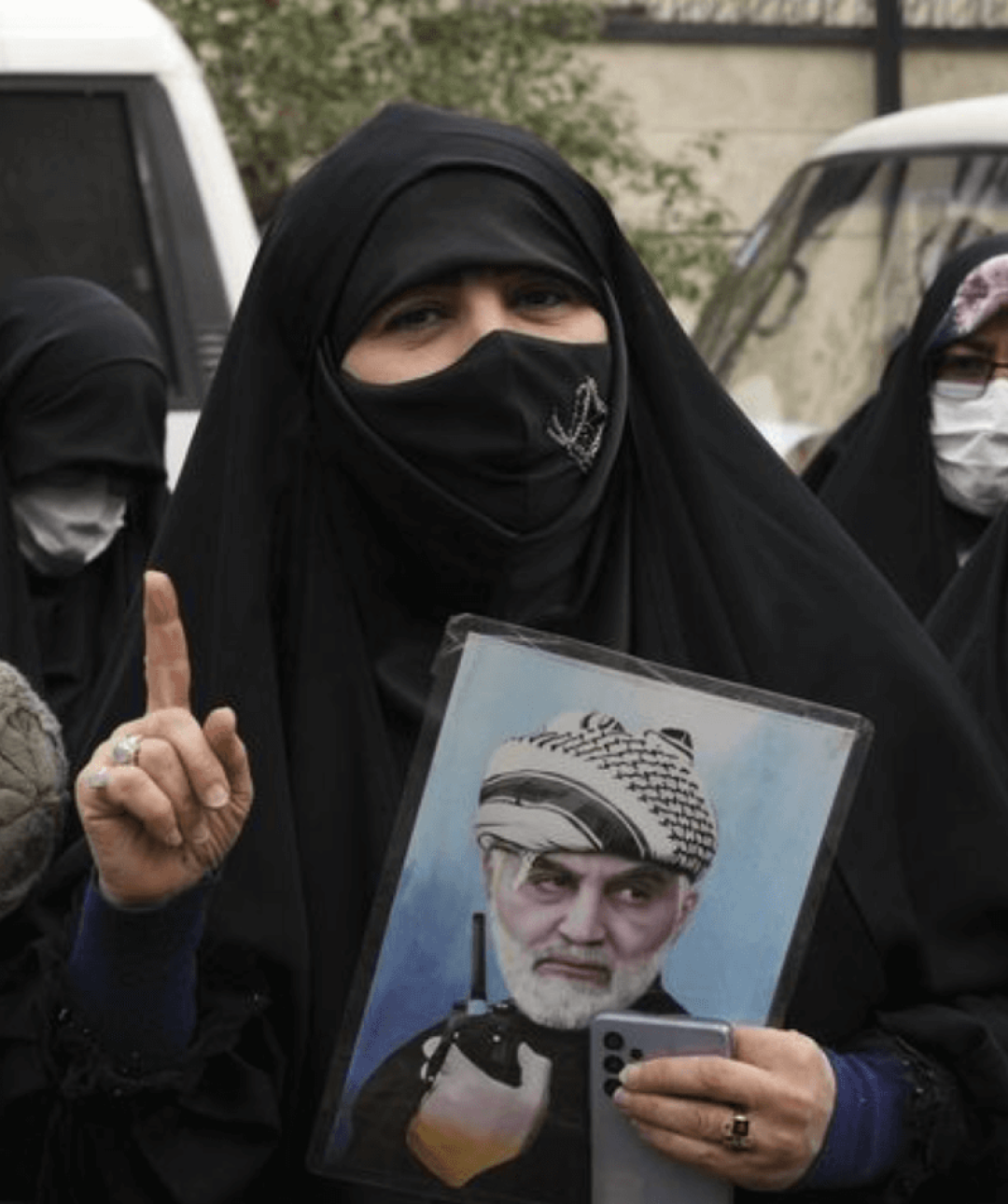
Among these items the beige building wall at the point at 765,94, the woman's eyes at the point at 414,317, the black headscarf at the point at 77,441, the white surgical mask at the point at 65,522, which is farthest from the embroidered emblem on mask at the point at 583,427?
the beige building wall at the point at 765,94

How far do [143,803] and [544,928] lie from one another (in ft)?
A: 1.11

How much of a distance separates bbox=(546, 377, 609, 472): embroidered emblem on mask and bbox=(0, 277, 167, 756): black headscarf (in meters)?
1.70

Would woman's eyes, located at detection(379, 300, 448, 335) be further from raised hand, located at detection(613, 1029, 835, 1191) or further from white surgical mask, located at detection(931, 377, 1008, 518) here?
white surgical mask, located at detection(931, 377, 1008, 518)

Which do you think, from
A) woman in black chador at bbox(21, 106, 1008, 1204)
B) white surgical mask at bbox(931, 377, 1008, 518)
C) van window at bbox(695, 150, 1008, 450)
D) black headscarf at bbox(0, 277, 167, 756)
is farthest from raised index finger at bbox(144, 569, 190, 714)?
van window at bbox(695, 150, 1008, 450)

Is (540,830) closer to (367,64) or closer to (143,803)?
(143,803)

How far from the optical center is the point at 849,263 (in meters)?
8.55

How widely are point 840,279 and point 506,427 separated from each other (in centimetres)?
575

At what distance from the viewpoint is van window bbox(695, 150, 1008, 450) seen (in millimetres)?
8352

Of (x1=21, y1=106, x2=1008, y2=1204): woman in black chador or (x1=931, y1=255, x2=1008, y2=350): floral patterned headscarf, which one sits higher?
(x1=21, y1=106, x2=1008, y2=1204): woman in black chador

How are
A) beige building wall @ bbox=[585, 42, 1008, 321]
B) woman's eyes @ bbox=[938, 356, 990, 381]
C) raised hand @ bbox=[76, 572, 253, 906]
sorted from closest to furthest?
raised hand @ bbox=[76, 572, 253, 906] → woman's eyes @ bbox=[938, 356, 990, 381] → beige building wall @ bbox=[585, 42, 1008, 321]

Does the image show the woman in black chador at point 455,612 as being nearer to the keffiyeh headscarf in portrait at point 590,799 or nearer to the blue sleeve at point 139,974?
the blue sleeve at point 139,974

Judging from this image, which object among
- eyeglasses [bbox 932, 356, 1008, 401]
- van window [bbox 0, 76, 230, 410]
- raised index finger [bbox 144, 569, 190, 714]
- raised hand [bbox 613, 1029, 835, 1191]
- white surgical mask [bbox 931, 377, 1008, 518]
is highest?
raised index finger [bbox 144, 569, 190, 714]

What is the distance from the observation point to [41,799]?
2.89 meters

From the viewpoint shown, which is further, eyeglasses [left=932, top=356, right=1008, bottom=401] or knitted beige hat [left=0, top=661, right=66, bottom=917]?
eyeglasses [left=932, top=356, right=1008, bottom=401]
